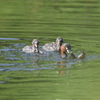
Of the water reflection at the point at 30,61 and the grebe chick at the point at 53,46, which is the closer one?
the water reflection at the point at 30,61

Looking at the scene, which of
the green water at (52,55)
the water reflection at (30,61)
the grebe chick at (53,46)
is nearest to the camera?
the green water at (52,55)

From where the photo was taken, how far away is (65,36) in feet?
47.5

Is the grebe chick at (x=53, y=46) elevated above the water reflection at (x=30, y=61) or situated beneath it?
elevated above

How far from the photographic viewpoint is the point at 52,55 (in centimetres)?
1199

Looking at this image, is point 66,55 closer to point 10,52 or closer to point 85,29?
point 10,52

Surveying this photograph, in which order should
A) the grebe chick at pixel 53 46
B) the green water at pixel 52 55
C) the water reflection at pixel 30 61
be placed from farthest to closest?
the grebe chick at pixel 53 46 → the water reflection at pixel 30 61 → the green water at pixel 52 55

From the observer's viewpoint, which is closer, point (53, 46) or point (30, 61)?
point (30, 61)

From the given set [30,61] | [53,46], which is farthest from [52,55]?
[30,61]

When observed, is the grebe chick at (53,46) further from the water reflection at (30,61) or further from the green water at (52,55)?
the green water at (52,55)

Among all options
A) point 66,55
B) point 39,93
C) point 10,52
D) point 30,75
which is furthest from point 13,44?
point 39,93

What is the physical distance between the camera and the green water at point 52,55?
8.93m

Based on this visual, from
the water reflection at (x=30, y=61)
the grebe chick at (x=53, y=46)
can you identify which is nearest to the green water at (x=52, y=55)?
the water reflection at (x=30, y=61)

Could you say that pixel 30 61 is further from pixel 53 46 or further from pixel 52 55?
pixel 53 46

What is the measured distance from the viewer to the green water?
8930mm
